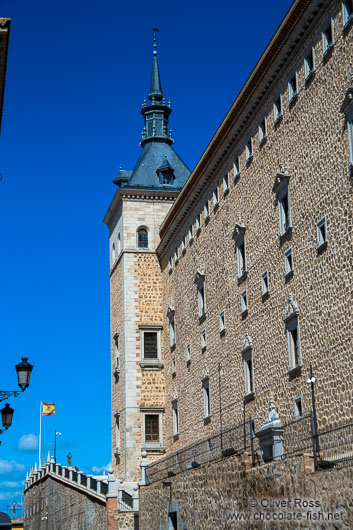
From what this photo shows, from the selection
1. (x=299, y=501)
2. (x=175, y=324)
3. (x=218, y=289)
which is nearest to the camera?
(x=299, y=501)

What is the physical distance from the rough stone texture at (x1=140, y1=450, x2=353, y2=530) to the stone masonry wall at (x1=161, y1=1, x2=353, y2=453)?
3.24 m

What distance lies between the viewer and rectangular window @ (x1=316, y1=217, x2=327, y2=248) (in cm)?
Answer: 2611

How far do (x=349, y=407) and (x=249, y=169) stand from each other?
11865 mm

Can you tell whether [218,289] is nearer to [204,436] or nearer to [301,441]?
[204,436]

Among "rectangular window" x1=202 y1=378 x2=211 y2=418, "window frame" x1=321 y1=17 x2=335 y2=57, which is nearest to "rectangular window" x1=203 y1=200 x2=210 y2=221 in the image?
"rectangular window" x1=202 y1=378 x2=211 y2=418

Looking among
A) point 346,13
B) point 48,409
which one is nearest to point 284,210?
point 346,13

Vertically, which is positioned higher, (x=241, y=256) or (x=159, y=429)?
(x=241, y=256)

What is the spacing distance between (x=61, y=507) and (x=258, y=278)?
95.6 feet

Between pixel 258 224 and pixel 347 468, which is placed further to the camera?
pixel 258 224

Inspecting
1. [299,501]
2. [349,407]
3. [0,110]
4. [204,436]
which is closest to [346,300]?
[349,407]

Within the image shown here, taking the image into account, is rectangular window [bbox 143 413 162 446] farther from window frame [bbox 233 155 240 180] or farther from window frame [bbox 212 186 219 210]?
window frame [bbox 233 155 240 180]

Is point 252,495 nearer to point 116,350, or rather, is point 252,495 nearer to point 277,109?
point 277,109

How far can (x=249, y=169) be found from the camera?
3300cm

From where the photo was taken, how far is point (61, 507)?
5509 centimetres
